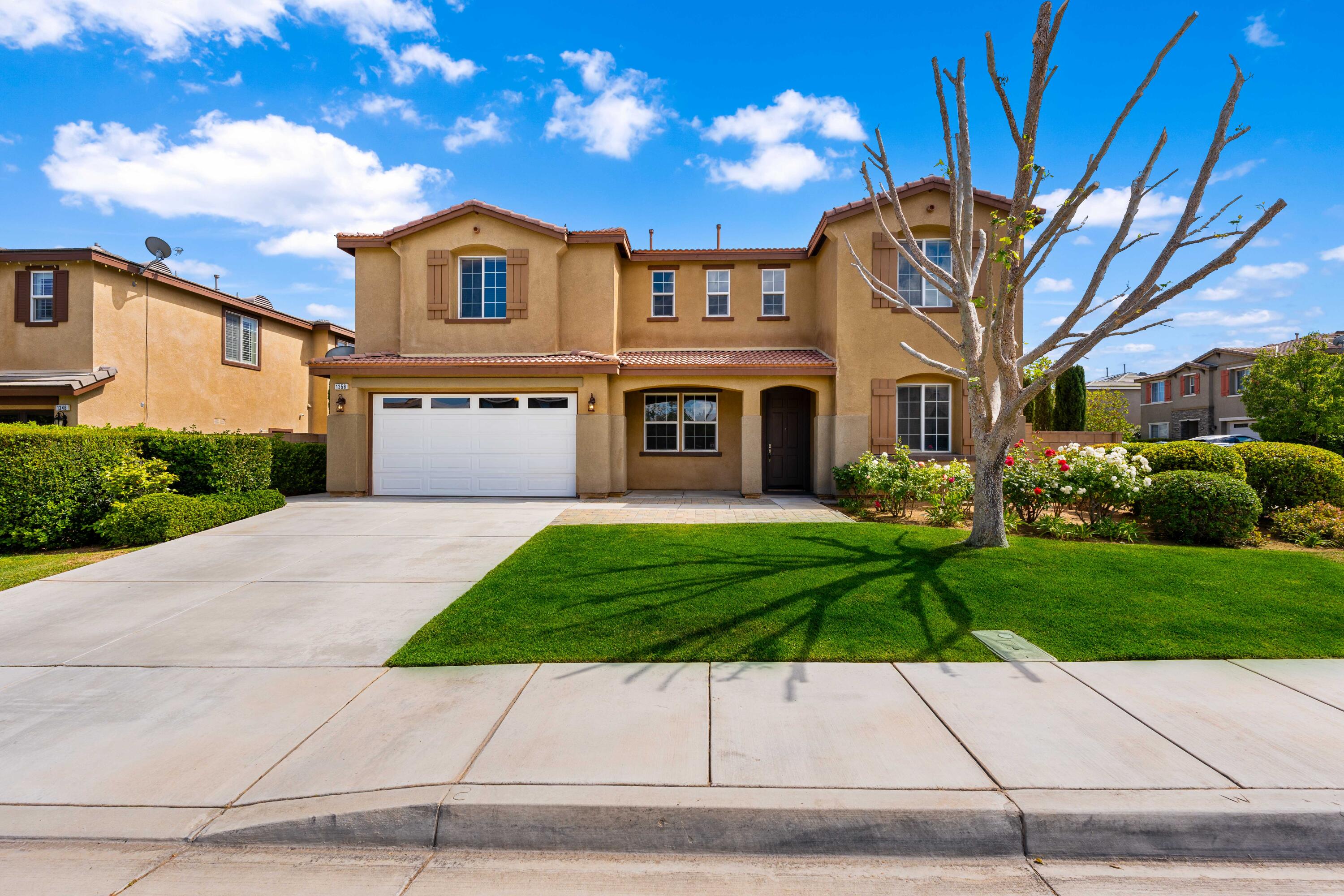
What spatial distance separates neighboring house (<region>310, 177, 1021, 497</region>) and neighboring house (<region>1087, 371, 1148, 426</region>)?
30.1 m

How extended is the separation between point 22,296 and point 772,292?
60.9ft

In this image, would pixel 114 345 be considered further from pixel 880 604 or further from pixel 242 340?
pixel 880 604

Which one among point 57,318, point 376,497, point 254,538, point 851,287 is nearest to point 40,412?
point 57,318

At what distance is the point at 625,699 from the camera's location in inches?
163

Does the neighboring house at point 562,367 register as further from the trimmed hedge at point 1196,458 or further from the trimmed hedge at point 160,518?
the trimmed hedge at point 160,518

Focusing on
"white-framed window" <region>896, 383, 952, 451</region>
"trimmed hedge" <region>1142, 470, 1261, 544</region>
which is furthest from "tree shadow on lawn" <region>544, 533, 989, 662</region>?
"white-framed window" <region>896, 383, 952, 451</region>

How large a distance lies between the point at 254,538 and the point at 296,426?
47.6 ft

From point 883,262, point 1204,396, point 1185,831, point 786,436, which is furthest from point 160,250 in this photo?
point 1204,396

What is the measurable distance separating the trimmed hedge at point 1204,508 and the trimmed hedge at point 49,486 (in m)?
15.9

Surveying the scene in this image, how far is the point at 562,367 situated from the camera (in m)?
14.0

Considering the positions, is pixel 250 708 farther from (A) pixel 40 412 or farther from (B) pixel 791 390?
(A) pixel 40 412

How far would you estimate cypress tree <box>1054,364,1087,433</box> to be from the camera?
18547 millimetres

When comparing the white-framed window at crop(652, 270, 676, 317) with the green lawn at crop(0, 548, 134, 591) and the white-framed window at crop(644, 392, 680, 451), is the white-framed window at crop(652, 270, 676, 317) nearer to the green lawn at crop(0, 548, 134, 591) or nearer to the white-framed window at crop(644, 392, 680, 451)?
the white-framed window at crop(644, 392, 680, 451)

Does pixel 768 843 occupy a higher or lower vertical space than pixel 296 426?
lower
